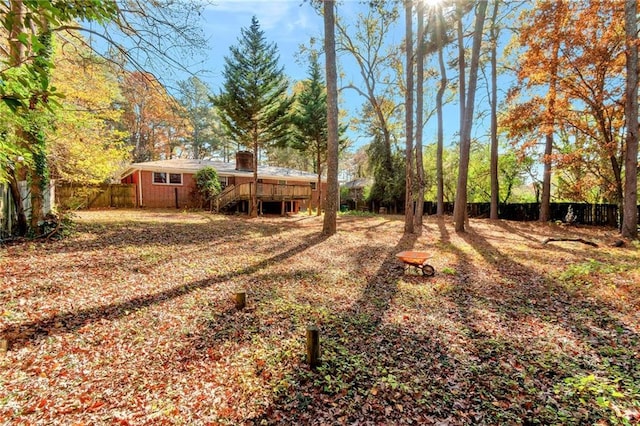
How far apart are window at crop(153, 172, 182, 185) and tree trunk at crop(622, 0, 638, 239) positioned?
71.7 feet

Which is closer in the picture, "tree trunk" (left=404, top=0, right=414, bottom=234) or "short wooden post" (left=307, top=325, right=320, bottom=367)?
"short wooden post" (left=307, top=325, right=320, bottom=367)

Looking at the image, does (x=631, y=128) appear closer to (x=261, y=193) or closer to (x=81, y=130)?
(x=261, y=193)

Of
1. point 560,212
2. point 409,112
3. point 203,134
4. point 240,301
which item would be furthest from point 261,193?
point 203,134

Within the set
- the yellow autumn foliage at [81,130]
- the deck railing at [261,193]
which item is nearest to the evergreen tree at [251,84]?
the deck railing at [261,193]

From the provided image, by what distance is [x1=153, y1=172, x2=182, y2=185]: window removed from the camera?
18.6m

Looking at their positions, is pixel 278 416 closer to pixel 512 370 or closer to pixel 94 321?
pixel 512 370

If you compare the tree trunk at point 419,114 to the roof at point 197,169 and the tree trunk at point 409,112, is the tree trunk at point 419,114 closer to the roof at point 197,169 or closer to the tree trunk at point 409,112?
the tree trunk at point 409,112

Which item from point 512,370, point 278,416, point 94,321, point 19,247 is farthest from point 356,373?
point 19,247

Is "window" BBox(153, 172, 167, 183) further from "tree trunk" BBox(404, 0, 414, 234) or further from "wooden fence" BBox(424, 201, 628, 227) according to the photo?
"wooden fence" BBox(424, 201, 628, 227)

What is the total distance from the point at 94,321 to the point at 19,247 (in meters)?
4.27

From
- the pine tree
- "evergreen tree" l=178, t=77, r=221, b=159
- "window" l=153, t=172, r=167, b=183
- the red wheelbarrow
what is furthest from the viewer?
"evergreen tree" l=178, t=77, r=221, b=159

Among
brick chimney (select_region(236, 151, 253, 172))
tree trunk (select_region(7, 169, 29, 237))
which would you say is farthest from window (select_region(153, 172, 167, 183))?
tree trunk (select_region(7, 169, 29, 237))

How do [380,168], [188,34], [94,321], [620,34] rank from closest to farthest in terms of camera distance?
[94,321]
[188,34]
[620,34]
[380,168]

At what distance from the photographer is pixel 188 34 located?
5414 mm
